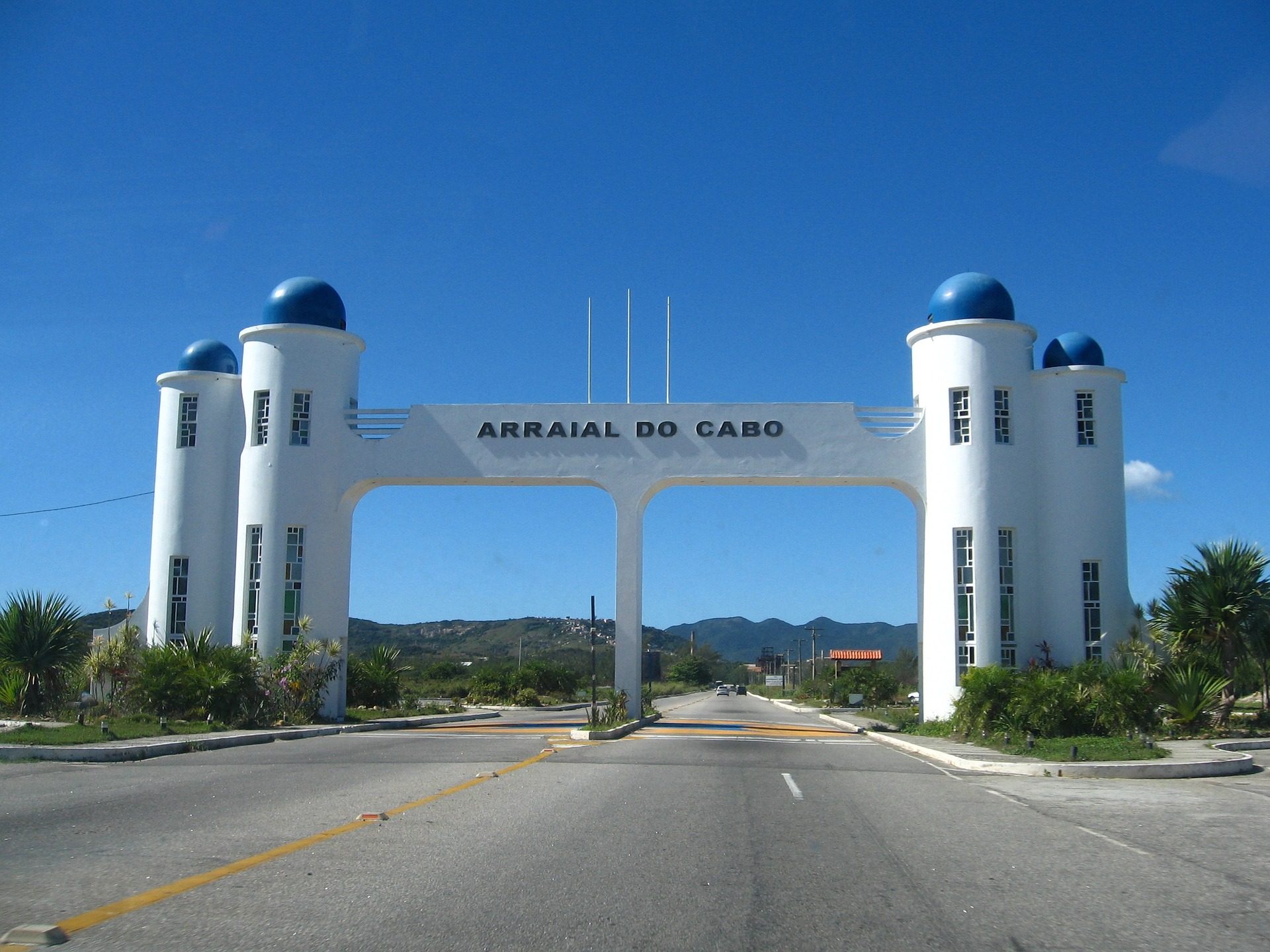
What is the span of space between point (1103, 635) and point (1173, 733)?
3.88 m

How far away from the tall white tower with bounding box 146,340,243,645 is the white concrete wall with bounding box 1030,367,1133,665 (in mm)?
20621

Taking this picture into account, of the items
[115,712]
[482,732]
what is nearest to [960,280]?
[482,732]

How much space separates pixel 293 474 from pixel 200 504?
313 centimetres

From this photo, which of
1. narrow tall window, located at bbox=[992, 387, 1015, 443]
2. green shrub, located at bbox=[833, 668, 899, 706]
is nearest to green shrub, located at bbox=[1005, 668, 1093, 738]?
narrow tall window, located at bbox=[992, 387, 1015, 443]

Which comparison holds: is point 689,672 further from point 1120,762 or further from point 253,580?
point 1120,762

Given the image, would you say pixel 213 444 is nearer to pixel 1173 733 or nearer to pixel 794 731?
pixel 794 731

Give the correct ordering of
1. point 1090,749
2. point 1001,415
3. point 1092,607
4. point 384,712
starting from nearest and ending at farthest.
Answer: point 1090,749
point 1092,607
point 1001,415
point 384,712

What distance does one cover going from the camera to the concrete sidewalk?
53.1ft

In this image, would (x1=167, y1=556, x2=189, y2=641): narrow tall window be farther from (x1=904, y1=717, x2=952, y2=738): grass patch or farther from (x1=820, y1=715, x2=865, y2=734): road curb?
(x1=904, y1=717, x2=952, y2=738): grass patch

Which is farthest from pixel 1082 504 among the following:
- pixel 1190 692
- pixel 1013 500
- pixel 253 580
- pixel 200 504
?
pixel 200 504

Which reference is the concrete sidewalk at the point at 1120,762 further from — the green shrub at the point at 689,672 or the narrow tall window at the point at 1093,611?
the green shrub at the point at 689,672

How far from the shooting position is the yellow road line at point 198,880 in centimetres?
654

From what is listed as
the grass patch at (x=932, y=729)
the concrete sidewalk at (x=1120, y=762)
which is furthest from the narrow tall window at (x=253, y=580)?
the grass patch at (x=932, y=729)

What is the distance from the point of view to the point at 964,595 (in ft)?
88.0
